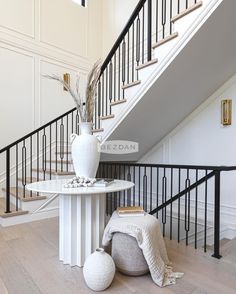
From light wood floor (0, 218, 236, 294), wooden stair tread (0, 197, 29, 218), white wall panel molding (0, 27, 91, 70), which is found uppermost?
white wall panel molding (0, 27, 91, 70)

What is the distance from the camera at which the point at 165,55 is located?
214 cm

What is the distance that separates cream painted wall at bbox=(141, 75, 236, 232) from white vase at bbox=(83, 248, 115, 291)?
85.5 inches

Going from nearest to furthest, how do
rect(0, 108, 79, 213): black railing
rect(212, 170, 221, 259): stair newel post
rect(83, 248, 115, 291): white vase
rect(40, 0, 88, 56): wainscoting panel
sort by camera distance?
rect(83, 248, 115, 291): white vase < rect(212, 170, 221, 259): stair newel post < rect(0, 108, 79, 213): black railing < rect(40, 0, 88, 56): wainscoting panel

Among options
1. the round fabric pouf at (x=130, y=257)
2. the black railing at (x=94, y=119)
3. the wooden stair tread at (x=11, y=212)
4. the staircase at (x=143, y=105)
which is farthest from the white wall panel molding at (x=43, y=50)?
the round fabric pouf at (x=130, y=257)

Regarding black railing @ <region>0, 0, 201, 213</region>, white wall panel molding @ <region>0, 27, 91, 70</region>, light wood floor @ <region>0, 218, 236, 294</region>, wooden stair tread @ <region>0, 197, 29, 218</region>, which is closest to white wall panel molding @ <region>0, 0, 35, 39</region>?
white wall panel molding @ <region>0, 27, 91, 70</region>

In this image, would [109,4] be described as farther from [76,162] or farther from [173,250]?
[173,250]

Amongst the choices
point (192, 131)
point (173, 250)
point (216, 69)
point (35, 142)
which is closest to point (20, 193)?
point (35, 142)

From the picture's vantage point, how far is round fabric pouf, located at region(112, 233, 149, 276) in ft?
5.33

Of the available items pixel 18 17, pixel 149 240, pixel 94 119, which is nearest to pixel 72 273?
pixel 149 240

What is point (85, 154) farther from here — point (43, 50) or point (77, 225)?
point (43, 50)

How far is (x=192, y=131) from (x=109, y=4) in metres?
3.79

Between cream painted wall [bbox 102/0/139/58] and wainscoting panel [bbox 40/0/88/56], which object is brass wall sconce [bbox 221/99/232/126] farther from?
wainscoting panel [bbox 40/0/88/56]

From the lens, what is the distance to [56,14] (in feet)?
14.5

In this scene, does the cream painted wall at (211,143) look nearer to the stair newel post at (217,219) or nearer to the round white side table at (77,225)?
the stair newel post at (217,219)
